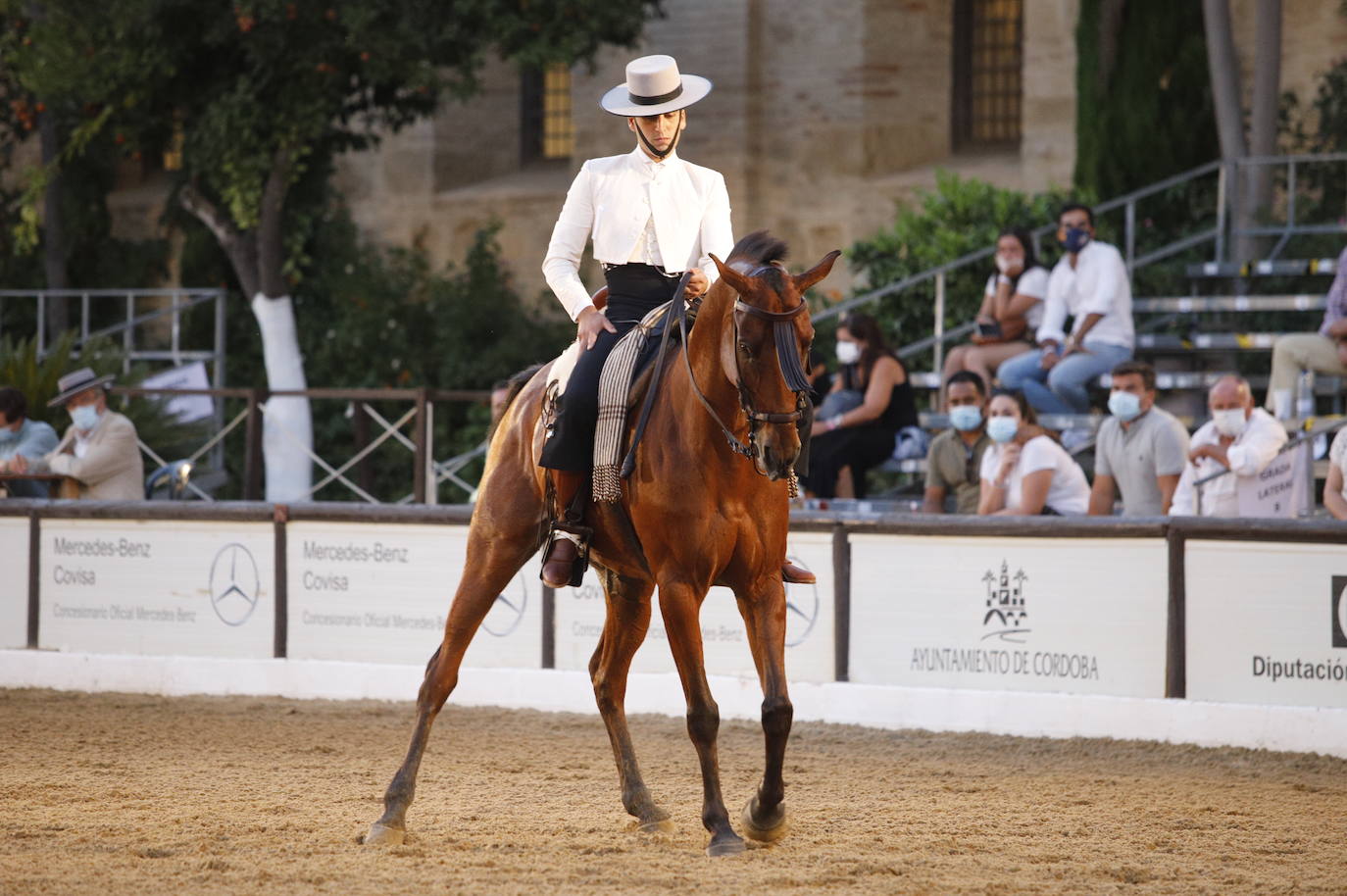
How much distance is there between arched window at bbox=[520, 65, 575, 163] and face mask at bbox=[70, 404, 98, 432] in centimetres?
1161

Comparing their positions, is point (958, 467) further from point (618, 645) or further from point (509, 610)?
point (618, 645)

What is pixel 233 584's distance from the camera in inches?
512

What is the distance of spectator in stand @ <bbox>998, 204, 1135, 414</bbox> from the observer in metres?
14.6

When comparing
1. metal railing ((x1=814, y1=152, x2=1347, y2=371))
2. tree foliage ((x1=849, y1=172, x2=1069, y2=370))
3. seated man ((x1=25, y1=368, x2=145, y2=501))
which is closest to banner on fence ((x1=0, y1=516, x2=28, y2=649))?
seated man ((x1=25, y1=368, x2=145, y2=501))

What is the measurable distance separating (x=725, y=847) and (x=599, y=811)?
134 centimetres

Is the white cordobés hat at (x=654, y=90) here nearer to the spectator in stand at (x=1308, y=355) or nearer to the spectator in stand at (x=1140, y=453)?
the spectator in stand at (x=1140, y=453)

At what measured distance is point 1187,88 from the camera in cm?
1888

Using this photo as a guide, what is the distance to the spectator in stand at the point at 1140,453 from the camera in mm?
12234

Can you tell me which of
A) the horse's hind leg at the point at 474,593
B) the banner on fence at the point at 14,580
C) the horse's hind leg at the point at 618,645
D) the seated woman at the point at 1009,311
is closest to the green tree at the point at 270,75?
the seated woman at the point at 1009,311

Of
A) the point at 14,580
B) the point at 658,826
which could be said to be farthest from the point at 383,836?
the point at 14,580

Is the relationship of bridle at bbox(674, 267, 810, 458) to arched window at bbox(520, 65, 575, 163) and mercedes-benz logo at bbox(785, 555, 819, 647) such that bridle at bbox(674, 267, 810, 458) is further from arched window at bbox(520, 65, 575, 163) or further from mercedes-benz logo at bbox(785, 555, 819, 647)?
arched window at bbox(520, 65, 575, 163)

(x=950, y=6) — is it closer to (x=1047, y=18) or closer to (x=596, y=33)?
(x=1047, y=18)

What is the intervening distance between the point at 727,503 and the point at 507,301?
16.6 m

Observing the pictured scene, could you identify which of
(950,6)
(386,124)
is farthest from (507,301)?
(950,6)
